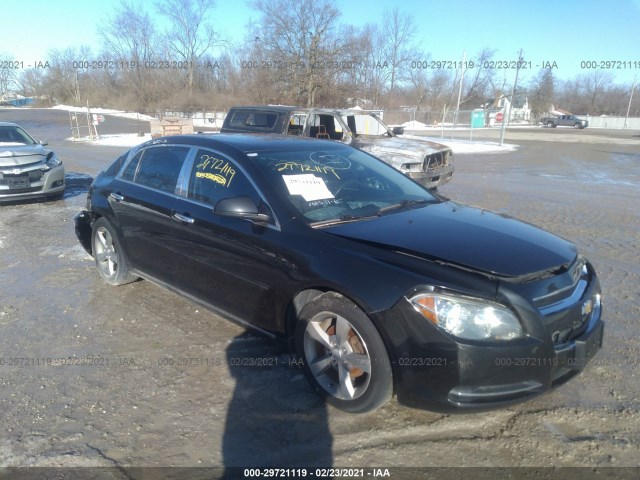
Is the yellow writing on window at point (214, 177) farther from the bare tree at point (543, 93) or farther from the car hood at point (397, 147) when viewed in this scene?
the bare tree at point (543, 93)

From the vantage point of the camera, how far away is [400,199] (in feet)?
12.7

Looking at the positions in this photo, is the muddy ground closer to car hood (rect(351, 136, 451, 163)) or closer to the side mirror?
the side mirror

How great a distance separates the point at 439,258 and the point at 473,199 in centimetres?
754

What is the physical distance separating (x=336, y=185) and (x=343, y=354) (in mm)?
1389

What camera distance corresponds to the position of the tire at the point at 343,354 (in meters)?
2.72

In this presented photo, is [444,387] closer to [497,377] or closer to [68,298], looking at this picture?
[497,377]

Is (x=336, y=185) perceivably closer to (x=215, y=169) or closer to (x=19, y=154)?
(x=215, y=169)

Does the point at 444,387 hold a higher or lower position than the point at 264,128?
lower

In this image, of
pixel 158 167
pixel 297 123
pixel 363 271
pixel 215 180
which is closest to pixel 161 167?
pixel 158 167

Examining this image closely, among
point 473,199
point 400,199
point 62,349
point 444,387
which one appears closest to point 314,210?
point 400,199

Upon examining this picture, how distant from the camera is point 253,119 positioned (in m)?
10.5

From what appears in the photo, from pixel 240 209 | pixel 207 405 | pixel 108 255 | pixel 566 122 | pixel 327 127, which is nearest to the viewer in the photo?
pixel 207 405

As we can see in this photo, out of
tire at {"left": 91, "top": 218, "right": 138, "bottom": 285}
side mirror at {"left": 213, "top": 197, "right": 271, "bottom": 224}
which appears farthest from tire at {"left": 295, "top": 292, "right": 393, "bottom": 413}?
tire at {"left": 91, "top": 218, "right": 138, "bottom": 285}

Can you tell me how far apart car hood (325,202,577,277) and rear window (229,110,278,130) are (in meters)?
7.08
